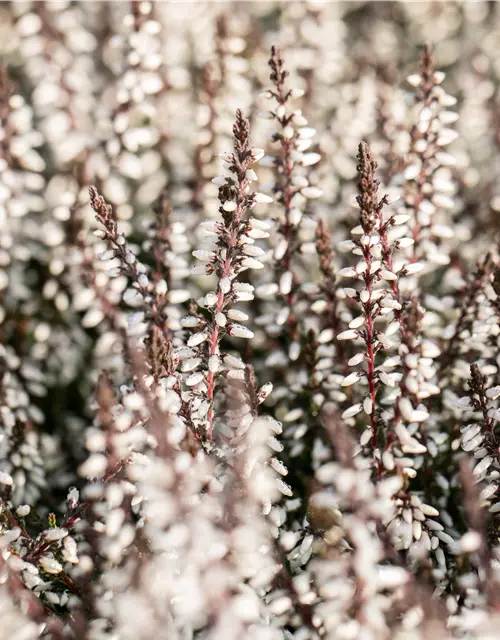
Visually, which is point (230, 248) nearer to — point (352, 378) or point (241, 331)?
point (241, 331)

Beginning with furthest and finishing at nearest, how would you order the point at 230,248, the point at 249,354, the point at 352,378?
the point at 249,354 → the point at 352,378 → the point at 230,248

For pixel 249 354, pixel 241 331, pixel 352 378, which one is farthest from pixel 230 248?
pixel 249 354

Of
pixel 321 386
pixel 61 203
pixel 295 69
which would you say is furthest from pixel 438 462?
pixel 295 69

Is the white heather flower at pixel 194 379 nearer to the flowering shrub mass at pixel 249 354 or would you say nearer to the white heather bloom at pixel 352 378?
the flowering shrub mass at pixel 249 354

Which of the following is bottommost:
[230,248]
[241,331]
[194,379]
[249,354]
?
[249,354]

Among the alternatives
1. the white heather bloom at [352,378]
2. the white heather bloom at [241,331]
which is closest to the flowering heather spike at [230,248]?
the white heather bloom at [241,331]

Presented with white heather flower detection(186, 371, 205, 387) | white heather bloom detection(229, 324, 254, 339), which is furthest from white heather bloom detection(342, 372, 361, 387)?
white heather flower detection(186, 371, 205, 387)

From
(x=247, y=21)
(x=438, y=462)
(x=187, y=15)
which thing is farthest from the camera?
(x=247, y=21)

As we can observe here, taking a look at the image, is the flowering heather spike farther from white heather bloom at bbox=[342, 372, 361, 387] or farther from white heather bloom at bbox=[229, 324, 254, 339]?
white heather bloom at bbox=[342, 372, 361, 387]

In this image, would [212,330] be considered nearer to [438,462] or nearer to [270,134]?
[270,134]
